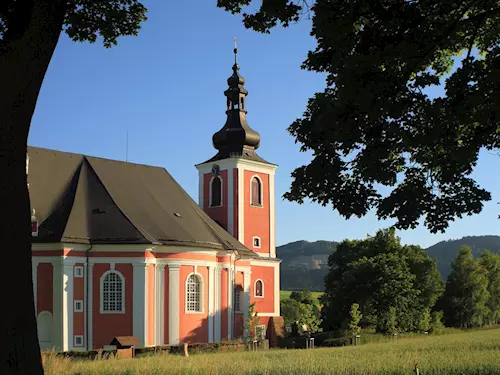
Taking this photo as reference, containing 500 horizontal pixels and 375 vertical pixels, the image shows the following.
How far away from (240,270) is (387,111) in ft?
116

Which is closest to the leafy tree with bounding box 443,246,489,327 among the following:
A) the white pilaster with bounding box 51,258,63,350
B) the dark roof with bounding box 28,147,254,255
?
the dark roof with bounding box 28,147,254,255

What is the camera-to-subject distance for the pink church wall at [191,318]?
38031 millimetres

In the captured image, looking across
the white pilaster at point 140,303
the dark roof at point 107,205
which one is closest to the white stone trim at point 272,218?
the dark roof at point 107,205

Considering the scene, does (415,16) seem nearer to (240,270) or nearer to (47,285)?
(47,285)

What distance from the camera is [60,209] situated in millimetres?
37688

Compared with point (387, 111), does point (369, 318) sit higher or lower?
lower

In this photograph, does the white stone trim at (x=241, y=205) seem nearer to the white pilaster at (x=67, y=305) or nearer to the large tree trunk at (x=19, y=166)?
the white pilaster at (x=67, y=305)

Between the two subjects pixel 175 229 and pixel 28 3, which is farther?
pixel 175 229

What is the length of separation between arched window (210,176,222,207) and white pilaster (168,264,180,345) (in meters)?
11.1

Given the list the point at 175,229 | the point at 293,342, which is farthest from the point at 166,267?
the point at 293,342

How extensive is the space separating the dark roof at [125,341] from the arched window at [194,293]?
14.7ft

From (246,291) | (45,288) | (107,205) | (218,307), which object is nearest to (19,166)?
(45,288)

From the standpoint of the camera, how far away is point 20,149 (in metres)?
10.1

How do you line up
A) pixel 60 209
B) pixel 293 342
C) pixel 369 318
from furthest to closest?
1. pixel 369 318
2. pixel 293 342
3. pixel 60 209
